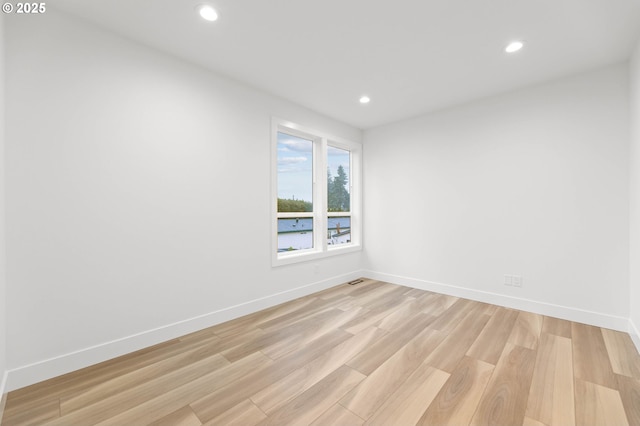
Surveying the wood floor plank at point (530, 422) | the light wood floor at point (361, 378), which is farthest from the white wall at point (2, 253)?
the wood floor plank at point (530, 422)

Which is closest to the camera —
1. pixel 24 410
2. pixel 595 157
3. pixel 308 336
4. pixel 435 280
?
pixel 24 410

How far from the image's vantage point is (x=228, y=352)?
2.23m

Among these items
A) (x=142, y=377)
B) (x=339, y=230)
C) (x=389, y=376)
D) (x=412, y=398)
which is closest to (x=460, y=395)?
(x=412, y=398)

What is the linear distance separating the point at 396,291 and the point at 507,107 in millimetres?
2819

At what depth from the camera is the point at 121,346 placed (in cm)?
216

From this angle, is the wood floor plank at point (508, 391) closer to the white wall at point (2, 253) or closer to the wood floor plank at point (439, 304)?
the wood floor plank at point (439, 304)

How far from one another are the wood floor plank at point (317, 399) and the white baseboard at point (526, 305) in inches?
92.4

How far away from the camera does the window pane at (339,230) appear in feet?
14.4

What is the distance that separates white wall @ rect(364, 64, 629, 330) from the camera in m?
2.64

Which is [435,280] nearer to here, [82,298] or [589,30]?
[589,30]

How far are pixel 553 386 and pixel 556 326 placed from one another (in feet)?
4.11

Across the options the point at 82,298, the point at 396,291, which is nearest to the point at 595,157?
the point at 396,291

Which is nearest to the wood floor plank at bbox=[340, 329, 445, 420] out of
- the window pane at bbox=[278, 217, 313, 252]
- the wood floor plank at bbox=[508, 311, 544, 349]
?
the wood floor plank at bbox=[508, 311, 544, 349]

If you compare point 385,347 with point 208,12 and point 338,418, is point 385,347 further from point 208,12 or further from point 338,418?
point 208,12
